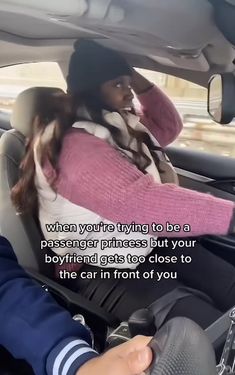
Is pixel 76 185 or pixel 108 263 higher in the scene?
pixel 76 185

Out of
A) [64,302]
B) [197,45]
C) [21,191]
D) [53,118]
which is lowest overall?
[64,302]

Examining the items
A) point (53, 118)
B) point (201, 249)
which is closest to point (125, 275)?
point (201, 249)

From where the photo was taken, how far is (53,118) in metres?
0.97

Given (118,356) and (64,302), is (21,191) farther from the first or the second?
(118,356)

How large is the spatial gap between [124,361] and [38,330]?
160 millimetres

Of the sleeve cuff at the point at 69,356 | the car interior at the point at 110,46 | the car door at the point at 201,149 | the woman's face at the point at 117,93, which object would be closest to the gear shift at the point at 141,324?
the car interior at the point at 110,46

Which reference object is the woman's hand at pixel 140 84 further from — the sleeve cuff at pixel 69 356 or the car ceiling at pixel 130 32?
the sleeve cuff at pixel 69 356

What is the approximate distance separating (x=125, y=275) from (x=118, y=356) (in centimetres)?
49

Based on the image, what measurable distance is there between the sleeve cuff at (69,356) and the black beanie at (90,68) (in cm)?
50

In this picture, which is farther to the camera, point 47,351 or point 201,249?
point 201,249

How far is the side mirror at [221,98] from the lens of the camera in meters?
0.95

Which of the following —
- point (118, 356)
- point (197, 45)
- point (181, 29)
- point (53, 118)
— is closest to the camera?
point (118, 356)

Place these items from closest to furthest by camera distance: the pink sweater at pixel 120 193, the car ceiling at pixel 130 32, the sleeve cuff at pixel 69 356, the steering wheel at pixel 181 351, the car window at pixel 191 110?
the steering wheel at pixel 181 351
the sleeve cuff at pixel 69 356
the car ceiling at pixel 130 32
the pink sweater at pixel 120 193
the car window at pixel 191 110

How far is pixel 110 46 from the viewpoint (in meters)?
0.90
